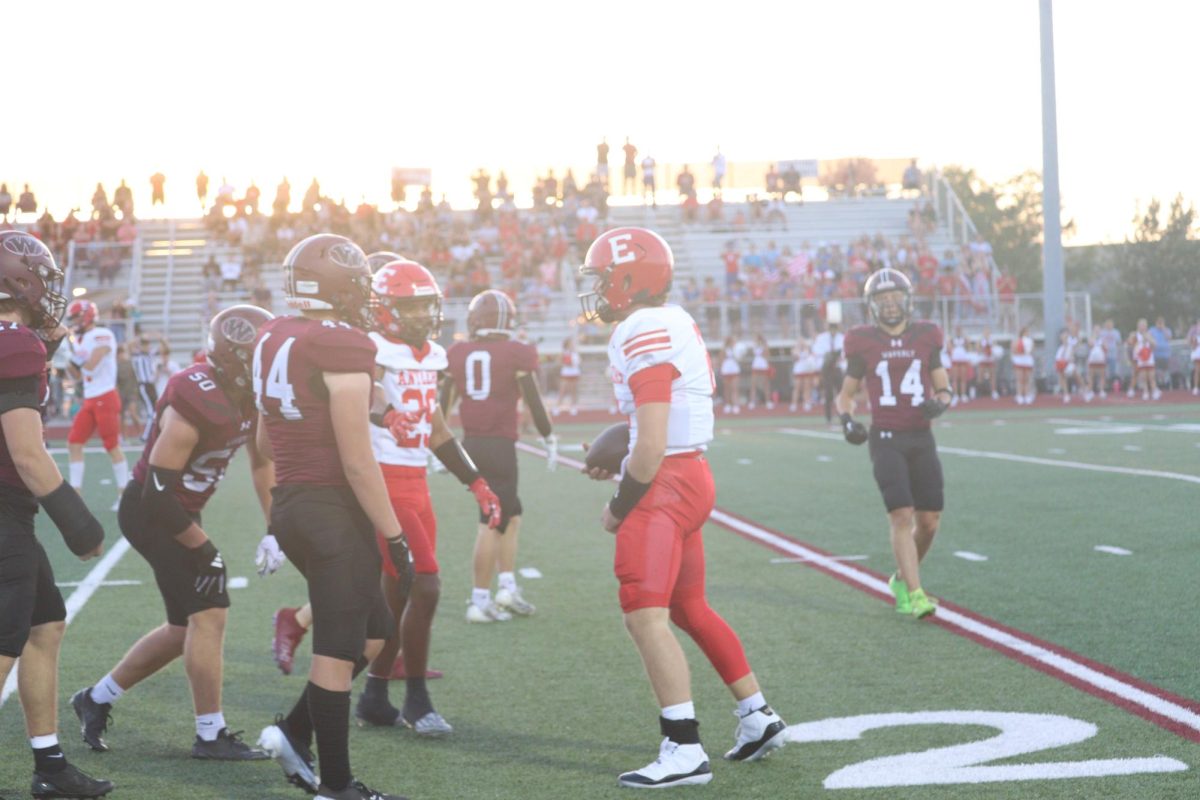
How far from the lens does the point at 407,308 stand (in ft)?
19.5

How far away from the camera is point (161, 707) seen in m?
5.96

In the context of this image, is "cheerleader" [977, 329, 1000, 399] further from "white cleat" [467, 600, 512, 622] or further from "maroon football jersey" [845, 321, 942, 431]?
"white cleat" [467, 600, 512, 622]

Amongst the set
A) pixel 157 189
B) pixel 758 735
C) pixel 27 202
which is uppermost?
pixel 157 189

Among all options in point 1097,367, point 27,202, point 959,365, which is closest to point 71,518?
point 959,365

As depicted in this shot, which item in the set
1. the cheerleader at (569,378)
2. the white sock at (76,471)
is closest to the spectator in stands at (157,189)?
the cheerleader at (569,378)

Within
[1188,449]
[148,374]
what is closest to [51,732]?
Answer: [1188,449]

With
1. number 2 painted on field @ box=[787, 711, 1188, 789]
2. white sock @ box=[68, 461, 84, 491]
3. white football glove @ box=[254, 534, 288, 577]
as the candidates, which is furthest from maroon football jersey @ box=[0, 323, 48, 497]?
white sock @ box=[68, 461, 84, 491]

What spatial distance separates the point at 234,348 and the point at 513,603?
3358 mm

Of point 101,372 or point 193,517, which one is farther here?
point 101,372

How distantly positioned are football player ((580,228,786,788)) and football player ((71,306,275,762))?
1299 mm

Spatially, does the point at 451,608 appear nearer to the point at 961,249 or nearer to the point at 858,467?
the point at 858,467

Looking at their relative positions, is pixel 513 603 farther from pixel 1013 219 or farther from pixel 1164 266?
pixel 1013 219

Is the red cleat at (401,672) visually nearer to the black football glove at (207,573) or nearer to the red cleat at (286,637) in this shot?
the red cleat at (286,637)

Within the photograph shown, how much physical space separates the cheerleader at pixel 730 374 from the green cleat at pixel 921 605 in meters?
22.6
